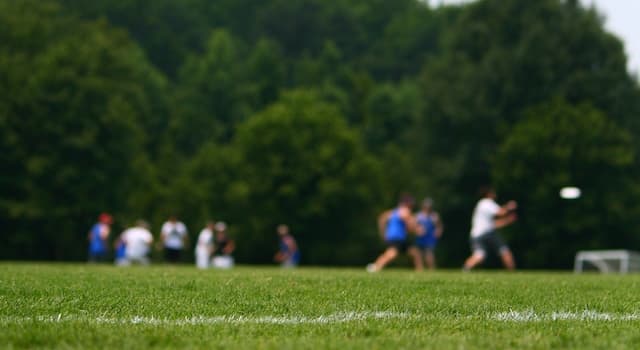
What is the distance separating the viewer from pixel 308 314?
355 inches

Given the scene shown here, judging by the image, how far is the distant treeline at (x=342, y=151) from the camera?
5294cm

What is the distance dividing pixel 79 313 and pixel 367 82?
75010 millimetres

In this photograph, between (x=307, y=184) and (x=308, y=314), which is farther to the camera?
(x=307, y=184)

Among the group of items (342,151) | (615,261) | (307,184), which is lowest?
(615,261)

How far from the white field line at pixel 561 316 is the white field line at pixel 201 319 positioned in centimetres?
82

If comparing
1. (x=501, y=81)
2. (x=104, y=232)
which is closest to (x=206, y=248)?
(x=104, y=232)

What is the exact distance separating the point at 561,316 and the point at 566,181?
4405cm

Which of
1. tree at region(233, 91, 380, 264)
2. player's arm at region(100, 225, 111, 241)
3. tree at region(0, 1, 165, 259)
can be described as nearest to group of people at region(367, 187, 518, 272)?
player's arm at region(100, 225, 111, 241)

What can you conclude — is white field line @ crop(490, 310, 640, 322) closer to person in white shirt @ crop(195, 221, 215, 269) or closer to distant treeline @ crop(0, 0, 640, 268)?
person in white shirt @ crop(195, 221, 215, 269)

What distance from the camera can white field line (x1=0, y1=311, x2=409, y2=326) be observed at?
26.8 ft

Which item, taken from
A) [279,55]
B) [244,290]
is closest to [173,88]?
[279,55]

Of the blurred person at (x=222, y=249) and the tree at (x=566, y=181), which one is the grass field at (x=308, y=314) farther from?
the tree at (x=566, y=181)

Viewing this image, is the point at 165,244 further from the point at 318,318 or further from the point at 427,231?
the point at 318,318

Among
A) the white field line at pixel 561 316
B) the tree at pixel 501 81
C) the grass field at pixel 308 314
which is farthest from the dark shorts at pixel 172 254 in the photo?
the white field line at pixel 561 316
